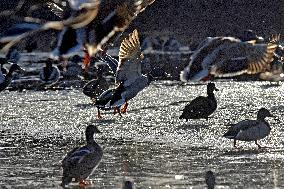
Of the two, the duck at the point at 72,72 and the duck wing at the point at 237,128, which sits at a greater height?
the duck at the point at 72,72

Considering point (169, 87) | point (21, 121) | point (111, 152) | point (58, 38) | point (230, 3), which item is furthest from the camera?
point (230, 3)

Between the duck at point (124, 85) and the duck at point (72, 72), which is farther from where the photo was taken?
the duck at point (72, 72)

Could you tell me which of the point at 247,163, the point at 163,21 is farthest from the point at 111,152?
the point at 163,21

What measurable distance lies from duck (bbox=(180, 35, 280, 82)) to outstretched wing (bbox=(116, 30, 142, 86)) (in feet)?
3.61

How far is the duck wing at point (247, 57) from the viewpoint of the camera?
12.7 m

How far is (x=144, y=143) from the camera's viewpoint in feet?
36.1

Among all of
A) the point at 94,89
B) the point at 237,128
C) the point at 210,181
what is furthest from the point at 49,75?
the point at 210,181

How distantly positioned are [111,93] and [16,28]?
29.1 feet

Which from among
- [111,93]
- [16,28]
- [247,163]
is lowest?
[247,163]

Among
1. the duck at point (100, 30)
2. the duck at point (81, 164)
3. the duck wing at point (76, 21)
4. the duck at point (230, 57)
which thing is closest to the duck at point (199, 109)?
the duck at point (230, 57)

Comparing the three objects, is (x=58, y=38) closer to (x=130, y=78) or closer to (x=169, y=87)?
(x=130, y=78)

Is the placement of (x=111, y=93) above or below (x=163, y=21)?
below

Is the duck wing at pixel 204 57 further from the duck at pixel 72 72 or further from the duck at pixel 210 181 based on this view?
the duck at pixel 72 72

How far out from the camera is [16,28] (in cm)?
639
